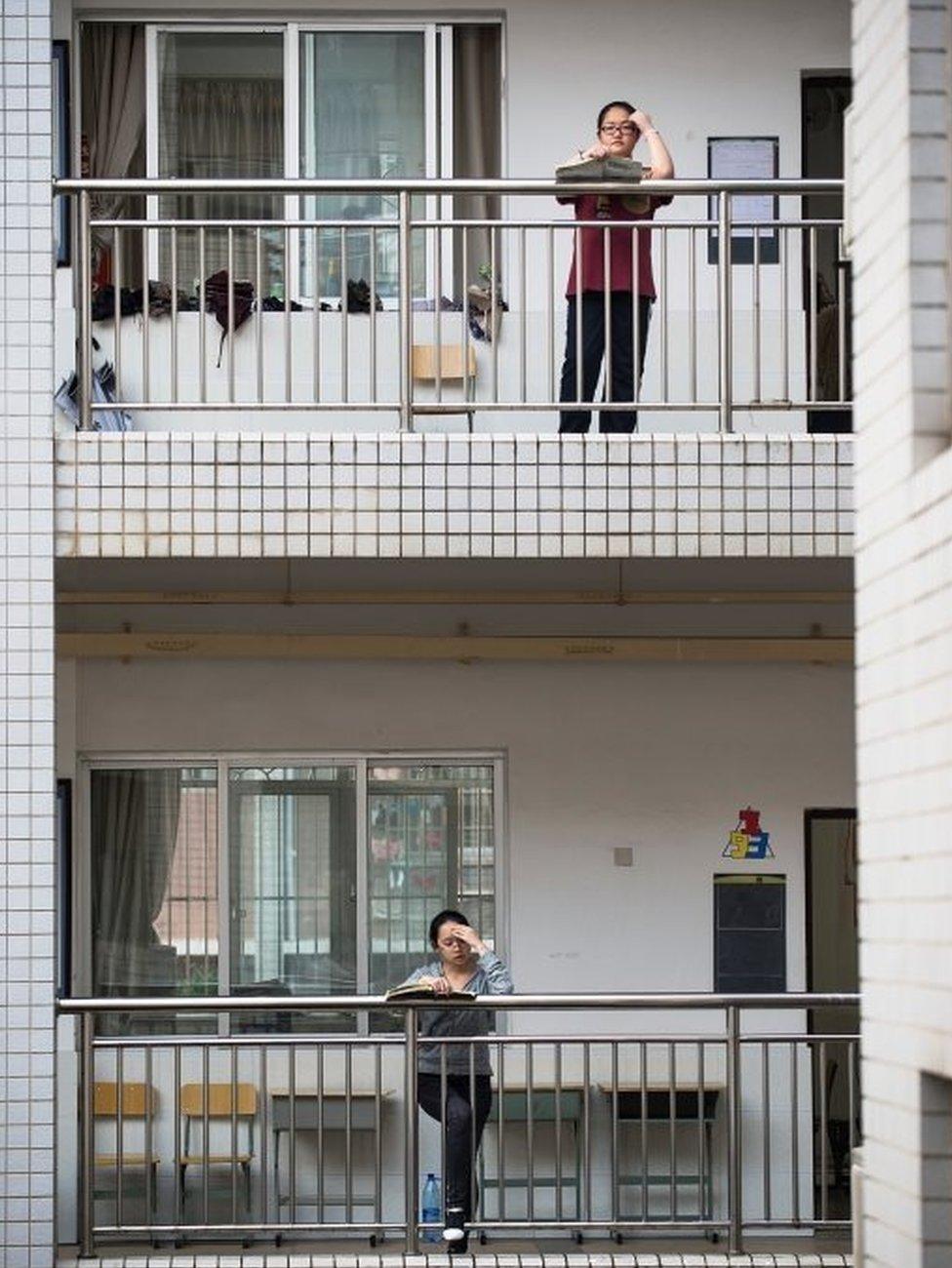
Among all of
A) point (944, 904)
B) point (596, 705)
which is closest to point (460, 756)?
point (596, 705)

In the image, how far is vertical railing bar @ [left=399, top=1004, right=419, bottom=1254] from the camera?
11367 millimetres

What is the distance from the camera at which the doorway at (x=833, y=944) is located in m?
14.4

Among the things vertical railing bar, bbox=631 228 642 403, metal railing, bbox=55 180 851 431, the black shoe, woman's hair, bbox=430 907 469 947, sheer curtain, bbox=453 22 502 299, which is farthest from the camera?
sheer curtain, bbox=453 22 502 299

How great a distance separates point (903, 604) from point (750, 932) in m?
7.82

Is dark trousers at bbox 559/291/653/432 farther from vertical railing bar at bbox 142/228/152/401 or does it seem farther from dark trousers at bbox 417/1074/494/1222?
dark trousers at bbox 417/1074/494/1222

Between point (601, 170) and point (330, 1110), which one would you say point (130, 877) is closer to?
point (330, 1110)

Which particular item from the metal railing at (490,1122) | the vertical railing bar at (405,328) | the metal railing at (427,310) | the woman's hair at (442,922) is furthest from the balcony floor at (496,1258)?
the metal railing at (427,310)

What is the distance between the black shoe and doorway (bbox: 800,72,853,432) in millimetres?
4554

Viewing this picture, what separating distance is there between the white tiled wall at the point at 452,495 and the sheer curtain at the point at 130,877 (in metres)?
3.26

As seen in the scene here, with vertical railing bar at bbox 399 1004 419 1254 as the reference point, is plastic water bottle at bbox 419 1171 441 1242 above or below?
below

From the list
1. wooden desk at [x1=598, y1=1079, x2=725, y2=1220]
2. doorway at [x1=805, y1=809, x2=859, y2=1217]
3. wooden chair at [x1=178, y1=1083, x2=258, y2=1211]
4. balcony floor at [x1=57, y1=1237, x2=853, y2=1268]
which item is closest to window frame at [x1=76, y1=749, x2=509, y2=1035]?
wooden chair at [x1=178, y1=1083, x2=258, y2=1211]

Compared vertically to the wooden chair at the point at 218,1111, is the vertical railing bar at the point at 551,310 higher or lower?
higher

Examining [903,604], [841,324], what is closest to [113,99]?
[841,324]

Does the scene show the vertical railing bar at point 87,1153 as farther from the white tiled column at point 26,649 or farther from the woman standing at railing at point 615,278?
the woman standing at railing at point 615,278
